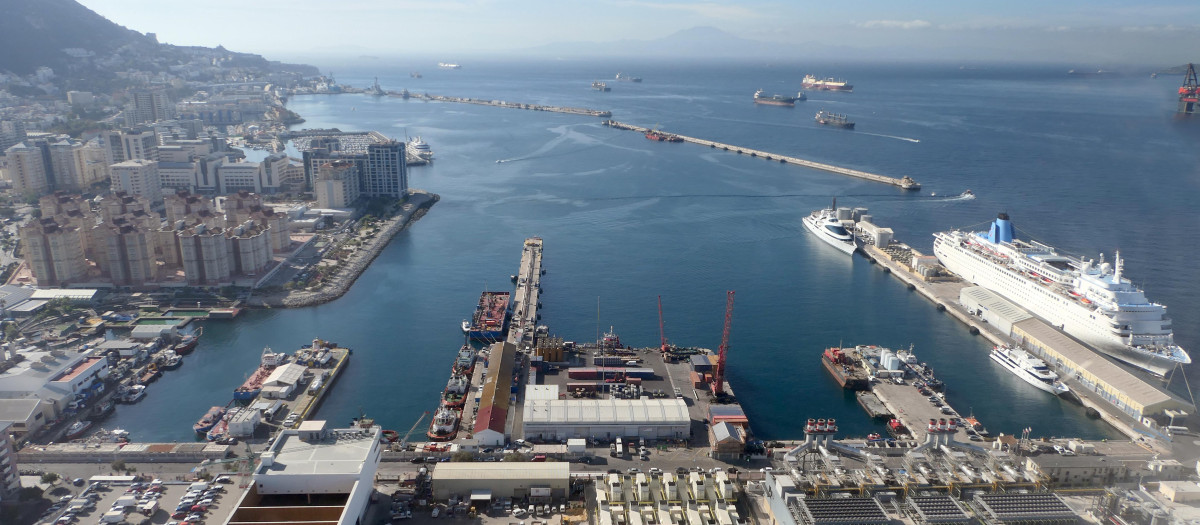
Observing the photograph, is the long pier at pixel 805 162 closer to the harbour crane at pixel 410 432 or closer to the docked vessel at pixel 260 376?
the harbour crane at pixel 410 432

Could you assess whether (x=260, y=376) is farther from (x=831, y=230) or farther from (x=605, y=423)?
(x=831, y=230)

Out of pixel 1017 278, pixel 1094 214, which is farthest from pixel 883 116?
pixel 1017 278

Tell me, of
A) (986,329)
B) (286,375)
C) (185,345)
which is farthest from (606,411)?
(986,329)

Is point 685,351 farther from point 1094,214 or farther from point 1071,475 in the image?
point 1094,214

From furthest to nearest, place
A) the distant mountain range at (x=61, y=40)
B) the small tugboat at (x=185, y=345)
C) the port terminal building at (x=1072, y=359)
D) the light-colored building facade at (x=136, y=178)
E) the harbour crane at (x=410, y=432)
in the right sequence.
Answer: the distant mountain range at (x=61, y=40) < the light-colored building facade at (x=136, y=178) < the small tugboat at (x=185, y=345) < the port terminal building at (x=1072, y=359) < the harbour crane at (x=410, y=432)

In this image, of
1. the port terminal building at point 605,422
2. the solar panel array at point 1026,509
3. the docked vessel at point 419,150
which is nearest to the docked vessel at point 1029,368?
the solar panel array at point 1026,509
